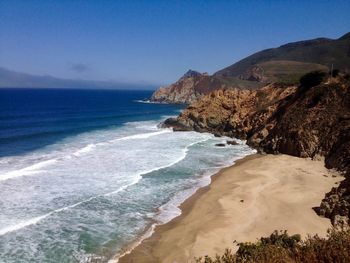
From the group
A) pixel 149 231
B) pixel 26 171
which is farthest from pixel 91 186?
pixel 149 231

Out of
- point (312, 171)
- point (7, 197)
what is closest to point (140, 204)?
point (7, 197)

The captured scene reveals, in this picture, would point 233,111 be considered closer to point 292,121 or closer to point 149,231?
point 292,121

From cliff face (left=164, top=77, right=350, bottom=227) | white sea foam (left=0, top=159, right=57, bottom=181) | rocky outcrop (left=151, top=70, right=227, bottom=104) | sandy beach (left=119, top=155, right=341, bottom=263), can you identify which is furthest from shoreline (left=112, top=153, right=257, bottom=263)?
rocky outcrop (left=151, top=70, right=227, bottom=104)

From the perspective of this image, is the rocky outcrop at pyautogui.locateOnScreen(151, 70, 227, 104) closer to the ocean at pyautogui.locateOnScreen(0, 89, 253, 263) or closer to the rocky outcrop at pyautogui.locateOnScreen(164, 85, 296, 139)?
the rocky outcrop at pyautogui.locateOnScreen(164, 85, 296, 139)

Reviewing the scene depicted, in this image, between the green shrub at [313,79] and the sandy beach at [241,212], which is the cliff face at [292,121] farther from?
the sandy beach at [241,212]

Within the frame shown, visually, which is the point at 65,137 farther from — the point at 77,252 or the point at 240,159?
the point at 77,252

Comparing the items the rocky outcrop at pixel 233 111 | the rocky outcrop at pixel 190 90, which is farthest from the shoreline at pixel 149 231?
the rocky outcrop at pixel 190 90
